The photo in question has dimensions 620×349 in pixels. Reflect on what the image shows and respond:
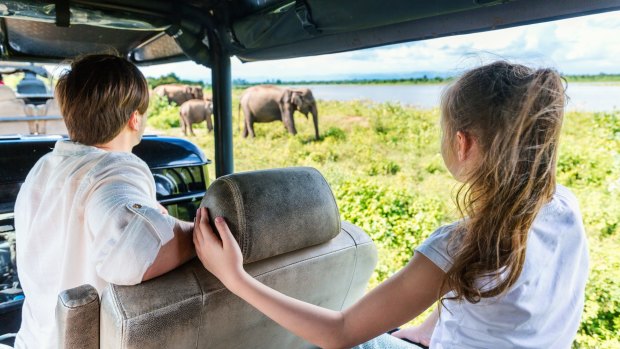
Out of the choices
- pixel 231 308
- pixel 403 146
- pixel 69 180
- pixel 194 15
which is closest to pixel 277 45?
pixel 194 15

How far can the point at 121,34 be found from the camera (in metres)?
2.96

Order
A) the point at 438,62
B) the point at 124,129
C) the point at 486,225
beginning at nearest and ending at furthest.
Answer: the point at 486,225 → the point at 124,129 → the point at 438,62

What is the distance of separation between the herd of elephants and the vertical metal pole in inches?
191

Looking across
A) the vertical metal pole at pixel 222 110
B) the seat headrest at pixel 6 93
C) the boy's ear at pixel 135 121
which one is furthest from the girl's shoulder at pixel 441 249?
the seat headrest at pixel 6 93

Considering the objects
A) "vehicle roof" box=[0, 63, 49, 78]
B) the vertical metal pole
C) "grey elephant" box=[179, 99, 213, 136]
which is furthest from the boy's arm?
"grey elephant" box=[179, 99, 213, 136]

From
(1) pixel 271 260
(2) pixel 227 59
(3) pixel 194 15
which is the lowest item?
(1) pixel 271 260

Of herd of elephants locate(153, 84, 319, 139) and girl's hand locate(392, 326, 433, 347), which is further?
herd of elephants locate(153, 84, 319, 139)

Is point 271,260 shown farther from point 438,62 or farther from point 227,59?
point 438,62

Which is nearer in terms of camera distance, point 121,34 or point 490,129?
point 490,129

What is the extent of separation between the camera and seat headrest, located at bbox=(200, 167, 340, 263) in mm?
1022

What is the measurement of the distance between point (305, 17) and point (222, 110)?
4.34 feet

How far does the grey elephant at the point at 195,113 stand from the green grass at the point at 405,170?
0.25 metres

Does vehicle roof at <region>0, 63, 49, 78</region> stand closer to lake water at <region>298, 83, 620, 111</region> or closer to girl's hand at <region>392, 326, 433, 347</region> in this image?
lake water at <region>298, 83, 620, 111</region>

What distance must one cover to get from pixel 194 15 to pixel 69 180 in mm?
1803
